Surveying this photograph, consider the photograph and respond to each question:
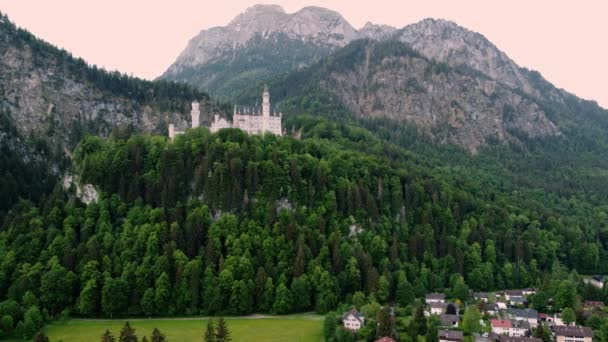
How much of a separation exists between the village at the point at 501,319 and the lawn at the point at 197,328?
20.4ft

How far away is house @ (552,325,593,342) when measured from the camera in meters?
69.6

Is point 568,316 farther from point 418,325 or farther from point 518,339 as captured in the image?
point 418,325

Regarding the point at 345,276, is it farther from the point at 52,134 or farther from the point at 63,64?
the point at 63,64

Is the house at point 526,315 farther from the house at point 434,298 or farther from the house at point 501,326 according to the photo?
the house at point 434,298

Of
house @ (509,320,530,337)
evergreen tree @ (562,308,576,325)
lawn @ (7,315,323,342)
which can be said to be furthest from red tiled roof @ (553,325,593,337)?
lawn @ (7,315,323,342)

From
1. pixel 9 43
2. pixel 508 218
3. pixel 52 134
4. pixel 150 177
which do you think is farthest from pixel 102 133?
pixel 508 218

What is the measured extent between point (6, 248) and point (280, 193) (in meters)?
43.6

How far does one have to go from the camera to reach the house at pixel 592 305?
274 feet

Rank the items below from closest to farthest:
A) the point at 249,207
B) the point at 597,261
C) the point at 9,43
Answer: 1. the point at 249,207
2. the point at 597,261
3. the point at 9,43

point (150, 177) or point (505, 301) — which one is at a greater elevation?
point (150, 177)

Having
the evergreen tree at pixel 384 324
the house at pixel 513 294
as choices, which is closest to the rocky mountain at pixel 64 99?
the house at pixel 513 294

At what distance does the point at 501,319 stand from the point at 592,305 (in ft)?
59.5

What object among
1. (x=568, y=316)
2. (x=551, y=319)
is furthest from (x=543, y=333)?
(x=551, y=319)

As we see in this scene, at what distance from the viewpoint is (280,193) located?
104 meters
